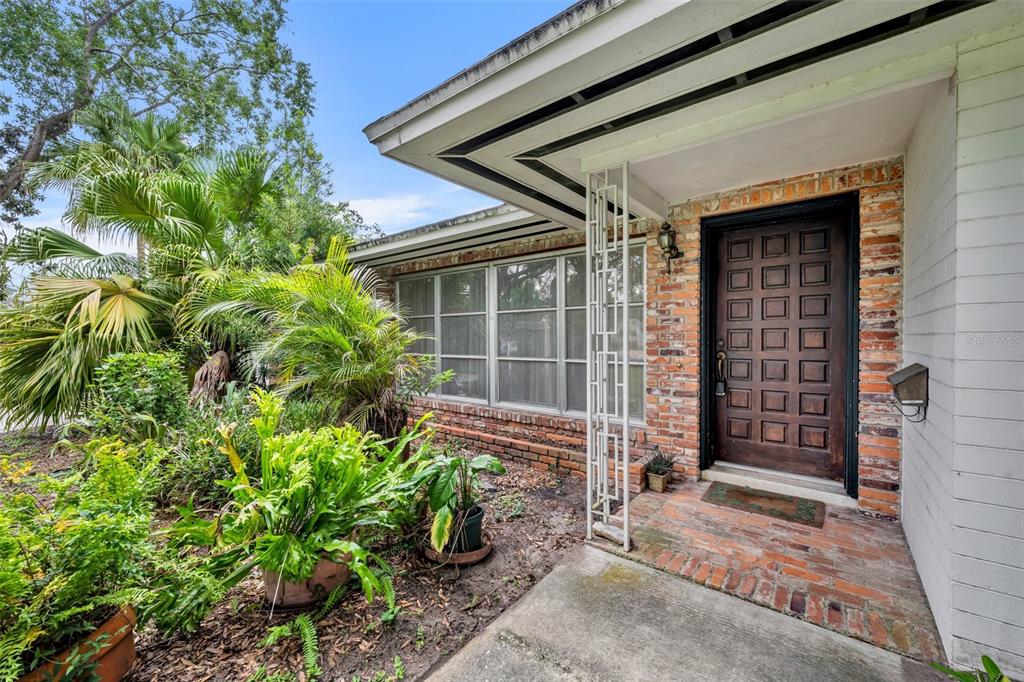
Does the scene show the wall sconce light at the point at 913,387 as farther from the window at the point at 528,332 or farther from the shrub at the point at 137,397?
the shrub at the point at 137,397

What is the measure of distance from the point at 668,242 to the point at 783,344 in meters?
1.24

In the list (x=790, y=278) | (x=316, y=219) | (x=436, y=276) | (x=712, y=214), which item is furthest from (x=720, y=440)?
(x=316, y=219)

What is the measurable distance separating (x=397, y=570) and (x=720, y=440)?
112 inches

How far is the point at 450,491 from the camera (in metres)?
2.33

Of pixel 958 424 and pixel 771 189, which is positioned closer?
pixel 958 424

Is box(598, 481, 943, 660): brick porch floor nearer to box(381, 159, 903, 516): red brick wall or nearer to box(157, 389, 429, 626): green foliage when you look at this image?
box(381, 159, 903, 516): red brick wall

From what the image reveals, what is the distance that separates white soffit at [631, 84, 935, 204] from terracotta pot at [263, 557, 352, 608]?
9.87 ft

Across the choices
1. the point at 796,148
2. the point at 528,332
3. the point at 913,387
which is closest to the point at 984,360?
the point at 913,387

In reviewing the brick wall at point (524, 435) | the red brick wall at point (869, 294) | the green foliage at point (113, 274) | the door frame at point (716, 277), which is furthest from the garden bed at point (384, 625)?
the green foliage at point (113, 274)

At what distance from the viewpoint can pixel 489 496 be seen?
3525 mm

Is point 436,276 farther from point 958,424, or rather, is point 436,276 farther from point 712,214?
point 958,424

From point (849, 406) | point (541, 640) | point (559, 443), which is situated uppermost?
point (849, 406)

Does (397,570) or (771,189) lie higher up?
(771,189)

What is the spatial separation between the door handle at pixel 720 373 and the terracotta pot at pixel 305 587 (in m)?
3.12
